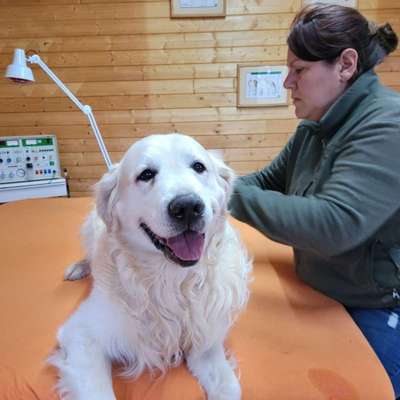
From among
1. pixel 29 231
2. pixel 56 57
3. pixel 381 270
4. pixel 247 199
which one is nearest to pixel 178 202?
pixel 247 199

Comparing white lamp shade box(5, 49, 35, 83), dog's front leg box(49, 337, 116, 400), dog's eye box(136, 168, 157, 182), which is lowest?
dog's front leg box(49, 337, 116, 400)

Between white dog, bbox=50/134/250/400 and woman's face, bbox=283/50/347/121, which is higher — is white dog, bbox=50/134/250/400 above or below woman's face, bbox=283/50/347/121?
below

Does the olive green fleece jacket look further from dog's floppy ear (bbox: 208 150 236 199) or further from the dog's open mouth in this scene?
the dog's open mouth

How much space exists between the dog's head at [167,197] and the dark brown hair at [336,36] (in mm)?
426

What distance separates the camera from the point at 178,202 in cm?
82

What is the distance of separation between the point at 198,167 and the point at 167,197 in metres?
0.20

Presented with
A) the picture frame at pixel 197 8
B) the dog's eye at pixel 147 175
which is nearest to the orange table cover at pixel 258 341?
the dog's eye at pixel 147 175

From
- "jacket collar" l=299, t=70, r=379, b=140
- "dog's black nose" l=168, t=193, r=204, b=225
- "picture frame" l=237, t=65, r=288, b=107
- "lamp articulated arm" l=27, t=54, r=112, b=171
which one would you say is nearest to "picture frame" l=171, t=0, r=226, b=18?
"picture frame" l=237, t=65, r=288, b=107

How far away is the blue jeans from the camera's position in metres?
0.99

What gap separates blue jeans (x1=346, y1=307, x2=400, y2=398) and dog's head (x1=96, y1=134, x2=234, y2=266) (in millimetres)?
531

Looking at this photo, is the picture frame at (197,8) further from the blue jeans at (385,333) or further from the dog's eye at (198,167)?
the blue jeans at (385,333)

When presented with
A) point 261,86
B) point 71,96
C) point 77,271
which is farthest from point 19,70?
point 261,86

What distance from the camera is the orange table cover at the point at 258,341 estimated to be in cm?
82

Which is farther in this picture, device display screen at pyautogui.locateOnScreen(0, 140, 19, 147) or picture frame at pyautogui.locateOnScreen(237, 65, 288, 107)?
picture frame at pyautogui.locateOnScreen(237, 65, 288, 107)
